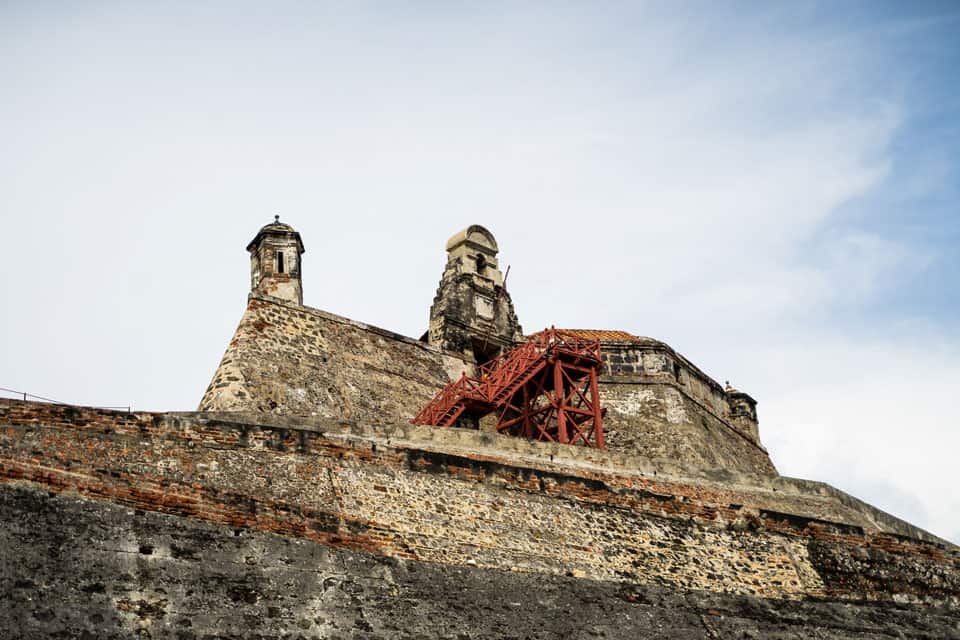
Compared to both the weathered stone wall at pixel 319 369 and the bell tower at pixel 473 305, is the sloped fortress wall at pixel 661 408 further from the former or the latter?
the weathered stone wall at pixel 319 369

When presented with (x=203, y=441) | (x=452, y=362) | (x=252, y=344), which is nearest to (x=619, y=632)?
(x=203, y=441)

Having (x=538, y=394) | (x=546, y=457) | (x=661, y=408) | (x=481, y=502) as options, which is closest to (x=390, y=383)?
(x=538, y=394)

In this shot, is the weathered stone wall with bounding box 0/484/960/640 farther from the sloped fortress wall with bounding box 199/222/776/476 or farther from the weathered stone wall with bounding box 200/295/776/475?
the sloped fortress wall with bounding box 199/222/776/476

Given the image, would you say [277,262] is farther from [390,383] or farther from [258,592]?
[258,592]

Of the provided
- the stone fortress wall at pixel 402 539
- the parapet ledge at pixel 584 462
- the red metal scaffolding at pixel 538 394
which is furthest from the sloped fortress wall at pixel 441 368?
Answer: the parapet ledge at pixel 584 462

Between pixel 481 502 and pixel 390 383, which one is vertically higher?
pixel 390 383

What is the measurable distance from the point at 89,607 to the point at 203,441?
10.3 feet

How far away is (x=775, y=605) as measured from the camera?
55.1ft

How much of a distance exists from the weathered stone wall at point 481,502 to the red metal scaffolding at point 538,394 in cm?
606

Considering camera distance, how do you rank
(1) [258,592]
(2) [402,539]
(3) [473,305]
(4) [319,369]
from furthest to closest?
1. (3) [473,305]
2. (4) [319,369]
3. (2) [402,539]
4. (1) [258,592]

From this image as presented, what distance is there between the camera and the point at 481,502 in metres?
16.2

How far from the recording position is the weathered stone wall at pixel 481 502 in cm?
1364

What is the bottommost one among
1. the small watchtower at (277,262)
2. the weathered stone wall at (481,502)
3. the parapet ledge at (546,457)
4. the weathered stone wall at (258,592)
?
the weathered stone wall at (258,592)

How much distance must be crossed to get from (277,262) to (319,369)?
9.01 ft
